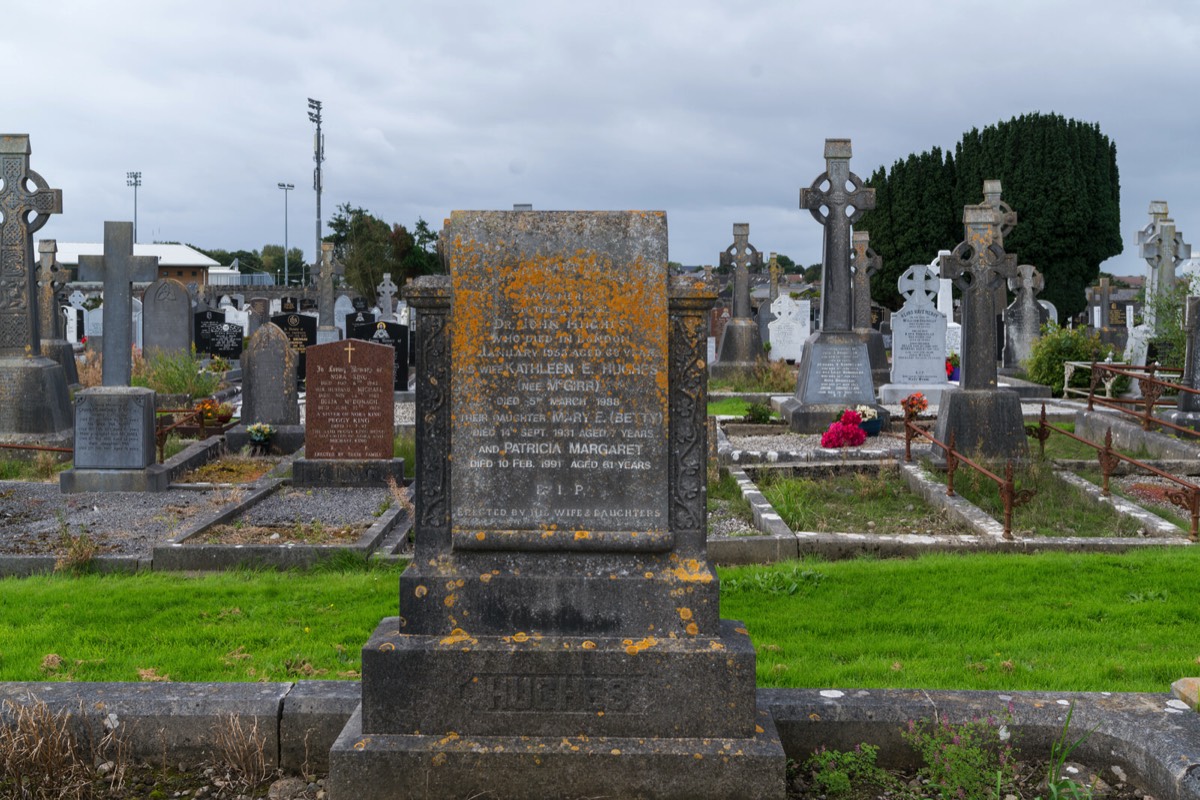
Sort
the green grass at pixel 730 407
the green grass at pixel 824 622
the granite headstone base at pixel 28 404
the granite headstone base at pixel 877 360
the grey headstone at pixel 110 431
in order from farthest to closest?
the granite headstone base at pixel 877 360
the green grass at pixel 730 407
the granite headstone base at pixel 28 404
the grey headstone at pixel 110 431
the green grass at pixel 824 622

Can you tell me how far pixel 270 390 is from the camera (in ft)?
47.0

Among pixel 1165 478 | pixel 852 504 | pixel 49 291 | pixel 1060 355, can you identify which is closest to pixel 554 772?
pixel 852 504

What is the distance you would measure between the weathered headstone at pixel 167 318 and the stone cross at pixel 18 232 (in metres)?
6.80

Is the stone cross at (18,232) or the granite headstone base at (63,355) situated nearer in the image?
the stone cross at (18,232)

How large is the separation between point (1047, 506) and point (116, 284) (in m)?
9.68

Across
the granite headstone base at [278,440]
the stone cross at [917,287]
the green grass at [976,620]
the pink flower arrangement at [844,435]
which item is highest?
the stone cross at [917,287]

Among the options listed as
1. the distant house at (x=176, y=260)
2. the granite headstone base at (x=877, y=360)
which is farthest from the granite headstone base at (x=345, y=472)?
the distant house at (x=176, y=260)

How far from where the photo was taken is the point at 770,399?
18672mm

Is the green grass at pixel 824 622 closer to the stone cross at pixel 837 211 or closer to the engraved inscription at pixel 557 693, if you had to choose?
the engraved inscription at pixel 557 693

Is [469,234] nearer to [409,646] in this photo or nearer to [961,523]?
[409,646]

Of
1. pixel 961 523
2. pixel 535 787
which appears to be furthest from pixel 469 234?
pixel 961 523

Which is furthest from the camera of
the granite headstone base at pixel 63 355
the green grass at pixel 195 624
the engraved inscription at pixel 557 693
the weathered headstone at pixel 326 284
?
the weathered headstone at pixel 326 284

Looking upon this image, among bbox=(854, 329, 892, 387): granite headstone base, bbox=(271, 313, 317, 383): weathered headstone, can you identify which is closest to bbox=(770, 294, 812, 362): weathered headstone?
bbox=(854, 329, 892, 387): granite headstone base

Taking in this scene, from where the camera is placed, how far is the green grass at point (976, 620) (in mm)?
5113
